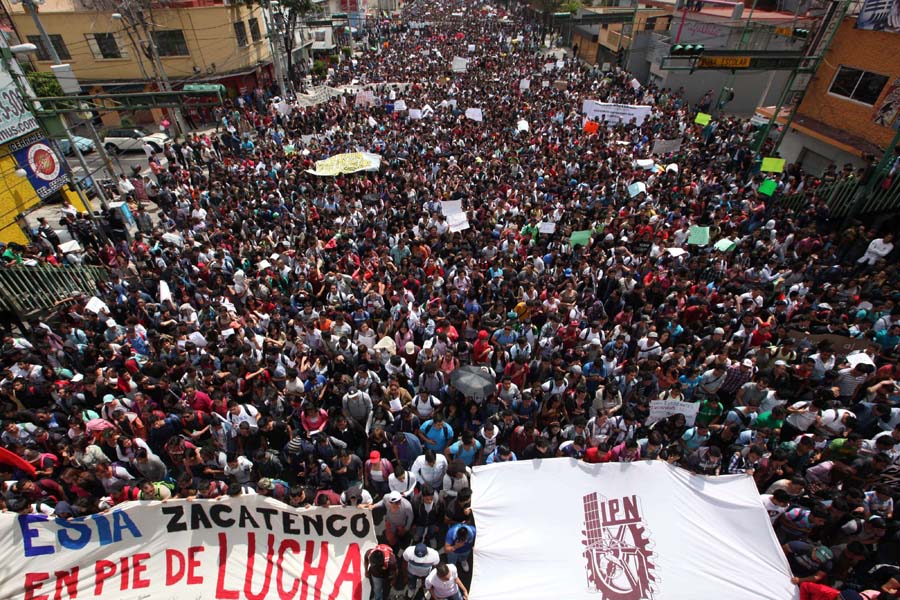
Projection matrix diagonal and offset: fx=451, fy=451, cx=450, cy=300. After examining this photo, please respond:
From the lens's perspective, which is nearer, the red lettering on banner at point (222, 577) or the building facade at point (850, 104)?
the red lettering on banner at point (222, 577)

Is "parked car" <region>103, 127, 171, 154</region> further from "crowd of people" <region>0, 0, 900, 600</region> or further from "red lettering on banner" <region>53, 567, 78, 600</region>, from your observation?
"red lettering on banner" <region>53, 567, 78, 600</region>

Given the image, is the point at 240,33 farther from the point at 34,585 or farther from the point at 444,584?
the point at 444,584

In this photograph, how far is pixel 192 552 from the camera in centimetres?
479

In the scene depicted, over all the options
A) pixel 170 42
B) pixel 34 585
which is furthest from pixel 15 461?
pixel 170 42

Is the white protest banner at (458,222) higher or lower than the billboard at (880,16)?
lower

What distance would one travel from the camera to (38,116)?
1220cm

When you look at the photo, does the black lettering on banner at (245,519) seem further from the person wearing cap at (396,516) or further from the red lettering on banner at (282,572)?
the person wearing cap at (396,516)

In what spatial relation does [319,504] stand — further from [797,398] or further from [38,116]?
[38,116]


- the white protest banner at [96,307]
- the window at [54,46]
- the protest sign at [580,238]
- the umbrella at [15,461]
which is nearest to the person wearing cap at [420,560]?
the umbrella at [15,461]

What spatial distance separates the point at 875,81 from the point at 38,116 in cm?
2492

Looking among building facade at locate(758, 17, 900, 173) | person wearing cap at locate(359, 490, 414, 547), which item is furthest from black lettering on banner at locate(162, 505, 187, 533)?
building facade at locate(758, 17, 900, 173)

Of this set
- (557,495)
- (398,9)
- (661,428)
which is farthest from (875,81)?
(398,9)

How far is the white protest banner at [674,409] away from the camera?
6.12m

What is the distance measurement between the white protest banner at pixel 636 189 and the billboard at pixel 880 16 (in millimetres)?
8865
